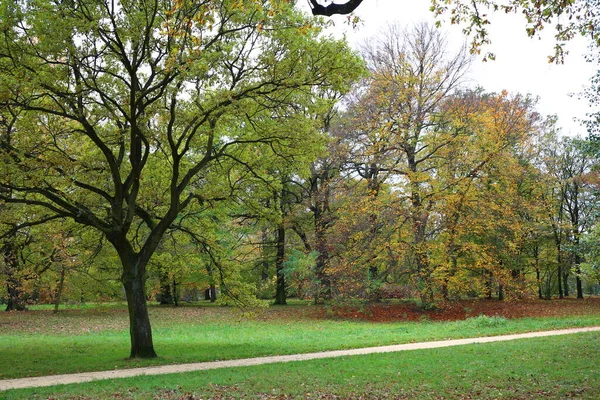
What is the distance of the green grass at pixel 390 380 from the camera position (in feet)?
25.8

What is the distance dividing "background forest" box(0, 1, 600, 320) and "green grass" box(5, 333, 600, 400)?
13.2 ft

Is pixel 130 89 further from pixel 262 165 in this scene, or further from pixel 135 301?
pixel 135 301

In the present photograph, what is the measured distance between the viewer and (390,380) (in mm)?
8859

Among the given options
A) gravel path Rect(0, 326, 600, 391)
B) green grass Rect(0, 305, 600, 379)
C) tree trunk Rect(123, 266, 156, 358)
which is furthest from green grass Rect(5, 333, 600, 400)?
tree trunk Rect(123, 266, 156, 358)

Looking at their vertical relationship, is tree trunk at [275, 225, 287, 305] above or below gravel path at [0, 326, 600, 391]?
above

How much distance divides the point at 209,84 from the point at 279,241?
62.6ft

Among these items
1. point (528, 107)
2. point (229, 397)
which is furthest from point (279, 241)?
point (229, 397)

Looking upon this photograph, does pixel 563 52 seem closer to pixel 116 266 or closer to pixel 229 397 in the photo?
pixel 229 397

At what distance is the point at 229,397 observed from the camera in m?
7.77

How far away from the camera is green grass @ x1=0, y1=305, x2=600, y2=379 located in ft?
40.5

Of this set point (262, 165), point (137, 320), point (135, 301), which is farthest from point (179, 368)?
point (262, 165)

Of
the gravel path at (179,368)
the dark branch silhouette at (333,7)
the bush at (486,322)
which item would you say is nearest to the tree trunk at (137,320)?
the gravel path at (179,368)

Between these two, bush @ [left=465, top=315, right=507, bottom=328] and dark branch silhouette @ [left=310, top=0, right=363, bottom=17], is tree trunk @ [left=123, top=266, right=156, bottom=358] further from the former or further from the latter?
bush @ [left=465, top=315, right=507, bottom=328]

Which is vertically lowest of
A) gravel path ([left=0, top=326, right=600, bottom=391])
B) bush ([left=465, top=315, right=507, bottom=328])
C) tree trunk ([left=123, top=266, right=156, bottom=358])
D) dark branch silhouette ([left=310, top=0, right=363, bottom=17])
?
bush ([left=465, top=315, right=507, bottom=328])
